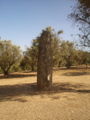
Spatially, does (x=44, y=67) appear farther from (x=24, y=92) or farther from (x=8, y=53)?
(x=8, y=53)

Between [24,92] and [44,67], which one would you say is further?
[44,67]

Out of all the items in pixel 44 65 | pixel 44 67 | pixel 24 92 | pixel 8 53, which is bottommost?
pixel 24 92

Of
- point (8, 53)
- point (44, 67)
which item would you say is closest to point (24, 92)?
point (44, 67)

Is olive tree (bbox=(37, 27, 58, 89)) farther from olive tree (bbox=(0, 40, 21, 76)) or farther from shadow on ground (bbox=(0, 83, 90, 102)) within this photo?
olive tree (bbox=(0, 40, 21, 76))

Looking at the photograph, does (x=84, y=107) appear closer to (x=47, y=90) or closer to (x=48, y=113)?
(x=48, y=113)

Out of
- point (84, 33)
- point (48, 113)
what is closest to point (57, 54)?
point (84, 33)

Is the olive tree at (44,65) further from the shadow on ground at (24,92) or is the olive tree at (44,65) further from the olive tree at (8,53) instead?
the olive tree at (8,53)

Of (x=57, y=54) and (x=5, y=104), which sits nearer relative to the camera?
(x=5, y=104)

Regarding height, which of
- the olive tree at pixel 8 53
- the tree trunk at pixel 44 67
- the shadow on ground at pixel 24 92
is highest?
the olive tree at pixel 8 53

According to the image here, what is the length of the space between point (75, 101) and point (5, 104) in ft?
11.5

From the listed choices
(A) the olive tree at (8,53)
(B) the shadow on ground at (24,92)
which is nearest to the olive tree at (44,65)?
(B) the shadow on ground at (24,92)

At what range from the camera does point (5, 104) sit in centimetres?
816

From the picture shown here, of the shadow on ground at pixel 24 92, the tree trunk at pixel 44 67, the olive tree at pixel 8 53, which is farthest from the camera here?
the olive tree at pixel 8 53

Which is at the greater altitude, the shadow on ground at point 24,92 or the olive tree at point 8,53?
the olive tree at point 8,53
